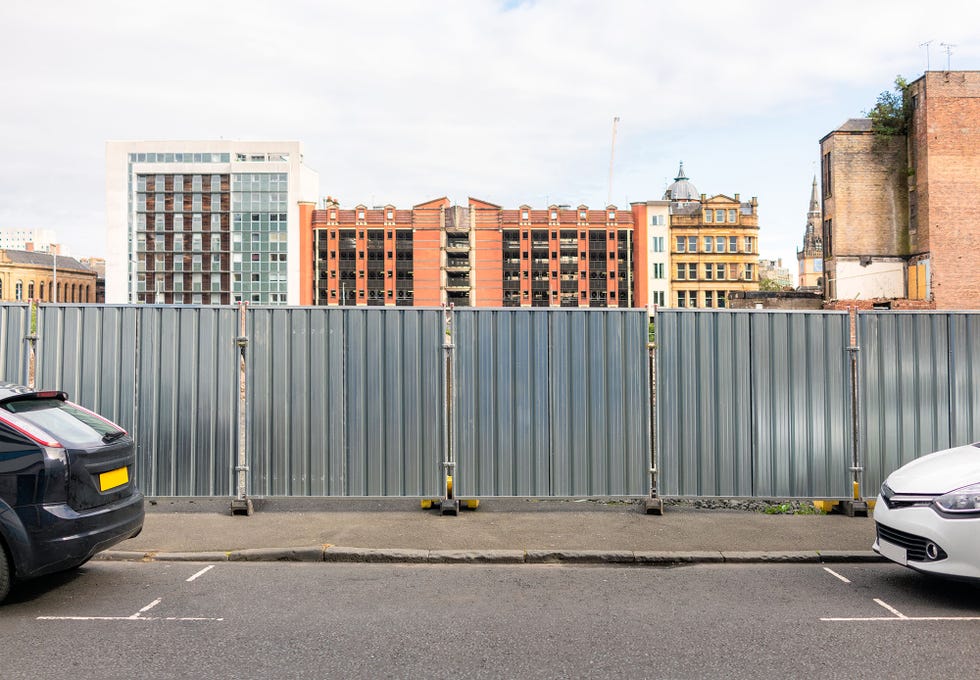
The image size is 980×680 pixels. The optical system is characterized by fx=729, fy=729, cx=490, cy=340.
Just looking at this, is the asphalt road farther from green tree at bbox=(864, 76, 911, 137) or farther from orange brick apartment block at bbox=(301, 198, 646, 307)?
orange brick apartment block at bbox=(301, 198, 646, 307)

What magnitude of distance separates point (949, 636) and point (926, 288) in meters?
49.7

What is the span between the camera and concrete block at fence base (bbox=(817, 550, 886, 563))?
688cm

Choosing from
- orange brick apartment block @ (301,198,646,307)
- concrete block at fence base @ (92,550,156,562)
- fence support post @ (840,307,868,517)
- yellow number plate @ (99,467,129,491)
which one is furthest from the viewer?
orange brick apartment block @ (301,198,646,307)

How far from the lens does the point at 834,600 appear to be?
5824 mm

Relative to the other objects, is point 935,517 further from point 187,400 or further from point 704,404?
point 187,400

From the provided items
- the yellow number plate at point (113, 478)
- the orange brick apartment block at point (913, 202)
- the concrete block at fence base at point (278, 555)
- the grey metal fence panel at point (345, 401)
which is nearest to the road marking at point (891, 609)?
the grey metal fence panel at point (345, 401)

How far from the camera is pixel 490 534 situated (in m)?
7.61

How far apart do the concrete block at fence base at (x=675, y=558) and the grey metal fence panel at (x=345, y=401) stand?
2.66m

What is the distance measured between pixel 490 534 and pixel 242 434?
319 cm

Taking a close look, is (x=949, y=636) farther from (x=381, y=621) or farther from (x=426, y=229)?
(x=426, y=229)

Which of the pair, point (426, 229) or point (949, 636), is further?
point (426, 229)

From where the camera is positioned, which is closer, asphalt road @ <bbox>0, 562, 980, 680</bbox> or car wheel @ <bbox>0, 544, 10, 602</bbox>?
asphalt road @ <bbox>0, 562, 980, 680</bbox>

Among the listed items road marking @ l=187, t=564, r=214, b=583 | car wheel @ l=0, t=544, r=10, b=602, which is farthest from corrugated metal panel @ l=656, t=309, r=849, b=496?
car wheel @ l=0, t=544, r=10, b=602

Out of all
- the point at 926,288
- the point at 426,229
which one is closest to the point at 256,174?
the point at 426,229
